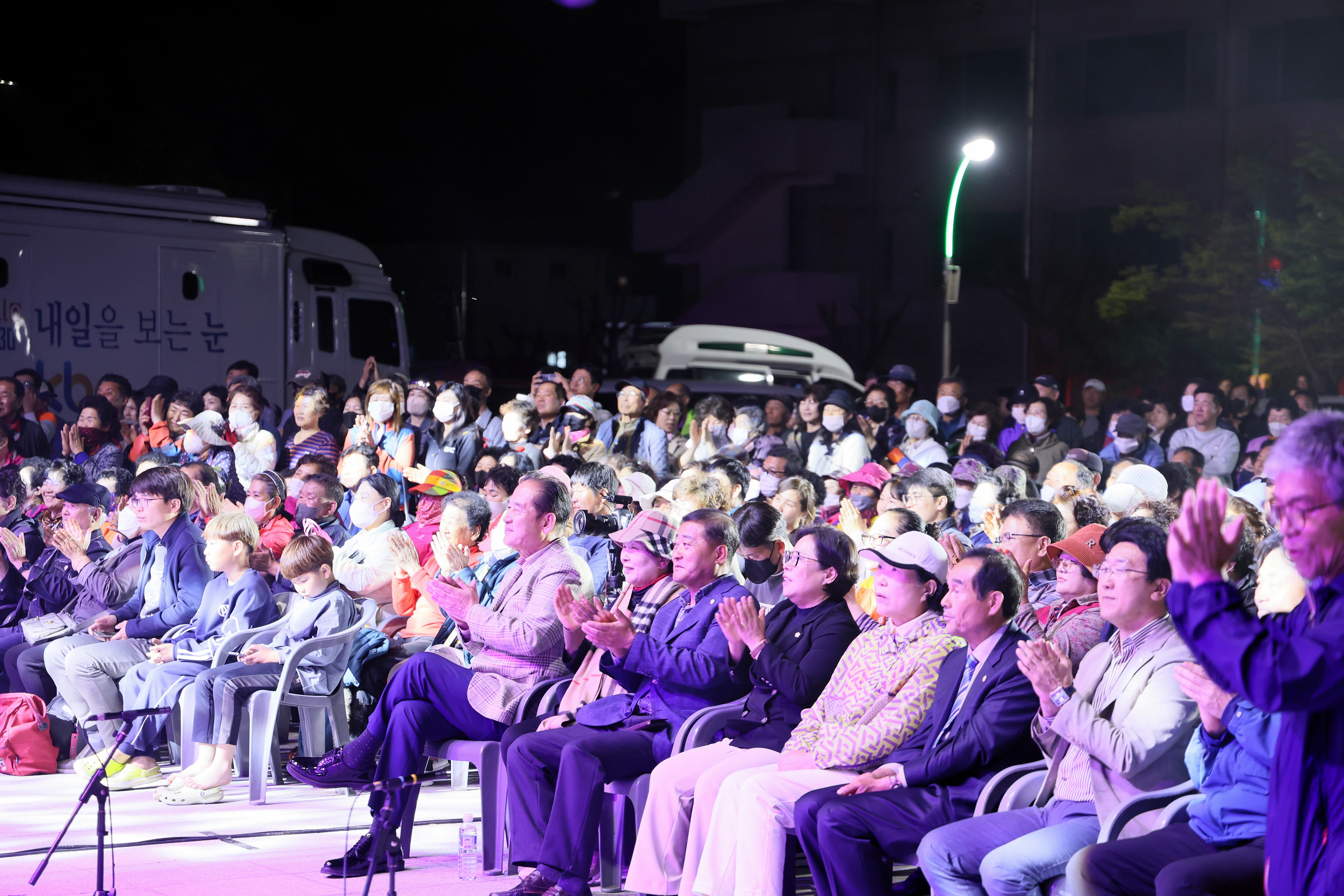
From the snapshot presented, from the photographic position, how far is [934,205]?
38.7 metres

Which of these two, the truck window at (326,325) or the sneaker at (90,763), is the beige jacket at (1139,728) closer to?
the sneaker at (90,763)

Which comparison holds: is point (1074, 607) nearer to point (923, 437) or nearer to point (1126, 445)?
point (1126, 445)

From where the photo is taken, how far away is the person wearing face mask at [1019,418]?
531 inches

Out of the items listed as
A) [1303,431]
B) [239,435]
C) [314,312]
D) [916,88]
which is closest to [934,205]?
[916,88]

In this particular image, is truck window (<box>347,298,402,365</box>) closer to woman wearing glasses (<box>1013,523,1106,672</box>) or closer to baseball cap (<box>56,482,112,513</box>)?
baseball cap (<box>56,482,112,513</box>)

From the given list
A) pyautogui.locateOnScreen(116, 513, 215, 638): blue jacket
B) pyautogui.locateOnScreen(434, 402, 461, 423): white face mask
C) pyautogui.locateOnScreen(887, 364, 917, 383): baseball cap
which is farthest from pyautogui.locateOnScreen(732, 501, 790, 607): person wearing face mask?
pyautogui.locateOnScreen(887, 364, 917, 383): baseball cap

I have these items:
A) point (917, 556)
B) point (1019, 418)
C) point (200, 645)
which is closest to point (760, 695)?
point (917, 556)

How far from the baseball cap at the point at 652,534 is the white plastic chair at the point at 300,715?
4.90ft

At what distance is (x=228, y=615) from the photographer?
811cm

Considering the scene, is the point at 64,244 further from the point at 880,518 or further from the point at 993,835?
the point at 993,835

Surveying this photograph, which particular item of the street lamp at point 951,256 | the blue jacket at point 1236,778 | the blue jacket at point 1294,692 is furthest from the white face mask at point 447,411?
the street lamp at point 951,256

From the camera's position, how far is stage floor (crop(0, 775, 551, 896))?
6.11 meters

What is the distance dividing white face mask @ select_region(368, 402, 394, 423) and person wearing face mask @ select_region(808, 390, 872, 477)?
323cm

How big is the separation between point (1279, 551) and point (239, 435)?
9.33m
